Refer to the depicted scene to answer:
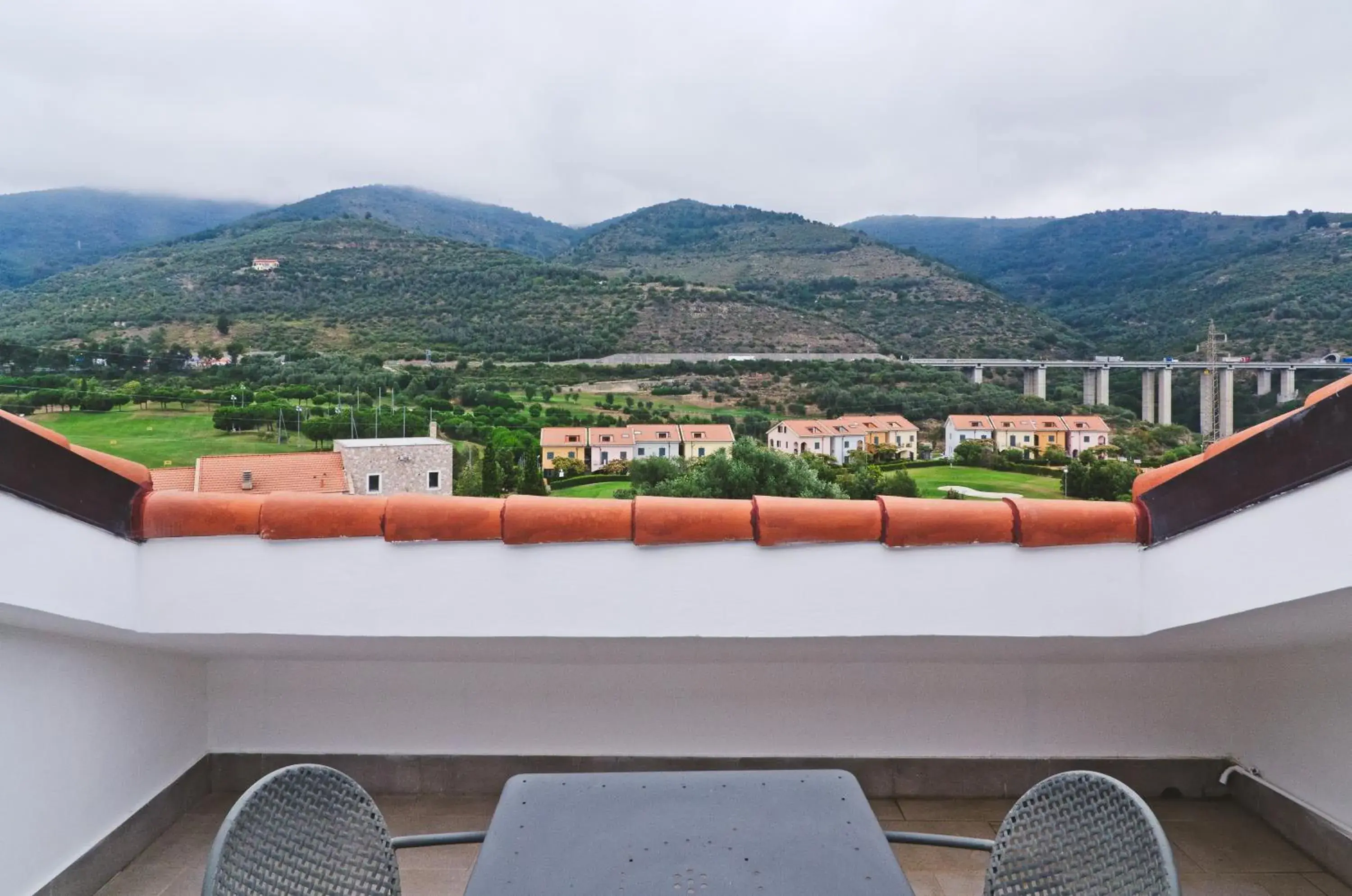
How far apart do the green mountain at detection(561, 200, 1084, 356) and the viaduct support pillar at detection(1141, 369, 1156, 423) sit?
421 inches

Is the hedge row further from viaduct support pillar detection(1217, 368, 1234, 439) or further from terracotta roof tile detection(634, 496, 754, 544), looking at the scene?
terracotta roof tile detection(634, 496, 754, 544)

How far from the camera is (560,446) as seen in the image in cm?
1678

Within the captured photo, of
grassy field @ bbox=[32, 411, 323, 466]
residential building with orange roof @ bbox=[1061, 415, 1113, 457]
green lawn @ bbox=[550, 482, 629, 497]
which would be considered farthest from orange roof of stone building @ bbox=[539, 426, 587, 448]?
residential building with orange roof @ bbox=[1061, 415, 1113, 457]

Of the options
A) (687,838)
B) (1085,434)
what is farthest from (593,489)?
(687,838)

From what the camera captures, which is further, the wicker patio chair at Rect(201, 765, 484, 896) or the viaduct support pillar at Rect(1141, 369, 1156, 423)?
the viaduct support pillar at Rect(1141, 369, 1156, 423)

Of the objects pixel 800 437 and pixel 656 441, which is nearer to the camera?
pixel 656 441

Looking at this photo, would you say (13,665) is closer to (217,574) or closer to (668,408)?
(217,574)

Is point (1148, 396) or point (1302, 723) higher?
point (1148, 396)

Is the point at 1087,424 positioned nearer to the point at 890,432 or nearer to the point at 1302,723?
the point at 890,432

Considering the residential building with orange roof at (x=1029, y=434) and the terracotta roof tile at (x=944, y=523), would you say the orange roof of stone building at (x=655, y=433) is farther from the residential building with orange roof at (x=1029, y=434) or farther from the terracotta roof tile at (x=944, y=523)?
the terracotta roof tile at (x=944, y=523)

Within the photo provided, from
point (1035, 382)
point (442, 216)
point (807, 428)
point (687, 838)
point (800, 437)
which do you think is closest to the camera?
point (687, 838)

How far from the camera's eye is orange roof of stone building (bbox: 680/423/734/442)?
1719 centimetres

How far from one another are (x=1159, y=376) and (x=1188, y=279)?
465 inches

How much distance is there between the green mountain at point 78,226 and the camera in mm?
31828
